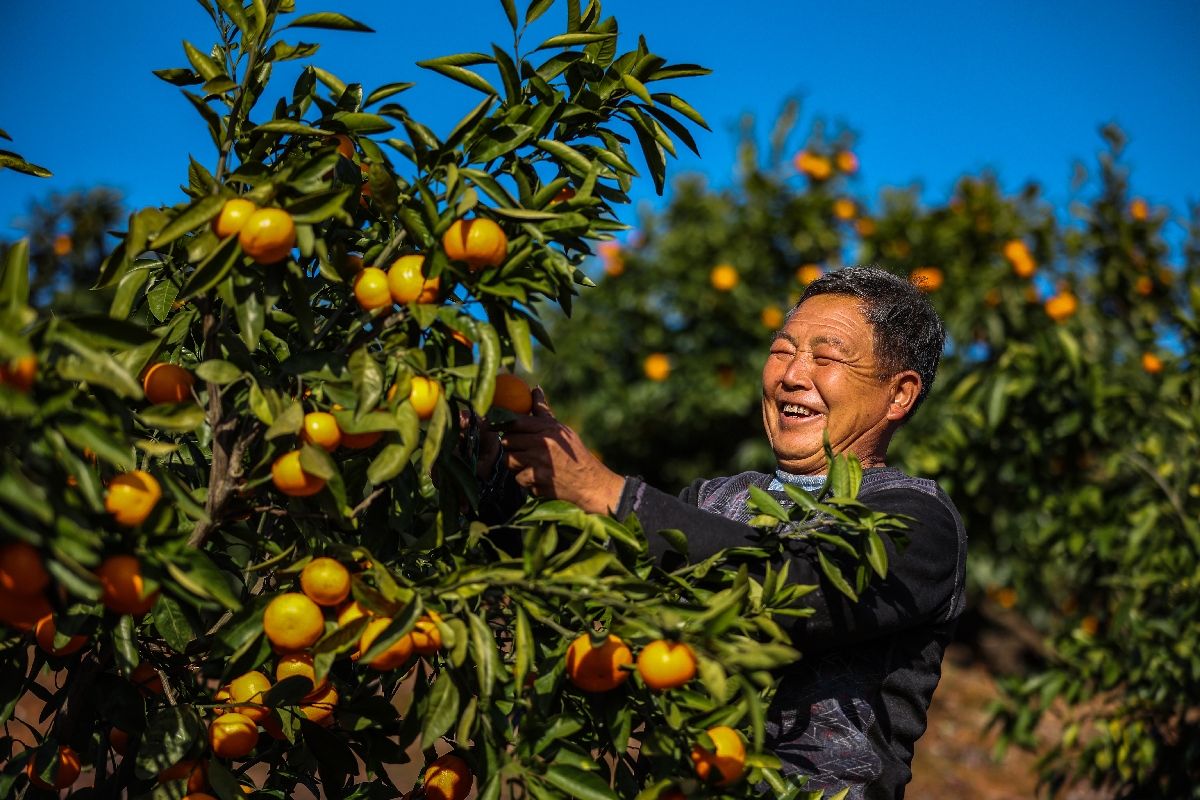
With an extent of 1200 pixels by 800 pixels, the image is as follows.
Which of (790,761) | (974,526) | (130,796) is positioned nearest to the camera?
(130,796)

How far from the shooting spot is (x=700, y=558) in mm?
1122

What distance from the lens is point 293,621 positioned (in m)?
0.94

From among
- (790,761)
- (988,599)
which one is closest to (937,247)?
(988,599)

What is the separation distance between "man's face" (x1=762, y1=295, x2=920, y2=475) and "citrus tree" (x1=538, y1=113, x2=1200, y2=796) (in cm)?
182

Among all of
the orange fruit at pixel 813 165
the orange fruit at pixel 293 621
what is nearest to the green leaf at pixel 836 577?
the orange fruit at pixel 293 621

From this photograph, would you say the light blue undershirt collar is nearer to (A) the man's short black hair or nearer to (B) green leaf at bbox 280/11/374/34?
(A) the man's short black hair

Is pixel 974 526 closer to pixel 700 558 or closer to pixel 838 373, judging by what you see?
pixel 838 373

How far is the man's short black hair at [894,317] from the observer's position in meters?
1.60

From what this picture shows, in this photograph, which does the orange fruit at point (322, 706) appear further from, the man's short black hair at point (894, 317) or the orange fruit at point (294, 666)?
the man's short black hair at point (894, 317)

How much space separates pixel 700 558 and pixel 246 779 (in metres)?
0.67

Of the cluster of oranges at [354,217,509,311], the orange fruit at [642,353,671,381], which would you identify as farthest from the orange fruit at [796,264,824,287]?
the cluster of oranges at [354,217,509,311]

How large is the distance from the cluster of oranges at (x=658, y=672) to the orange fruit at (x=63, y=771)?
1.88 feet

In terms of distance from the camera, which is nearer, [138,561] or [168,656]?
[138,561]

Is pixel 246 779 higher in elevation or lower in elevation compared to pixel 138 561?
lower
